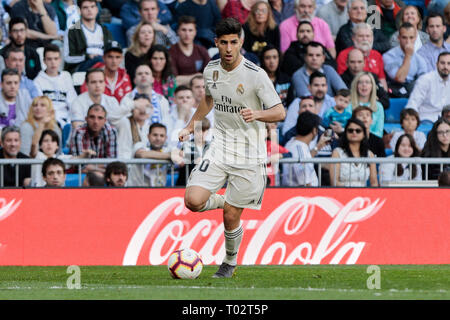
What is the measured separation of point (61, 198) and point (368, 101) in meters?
6.01

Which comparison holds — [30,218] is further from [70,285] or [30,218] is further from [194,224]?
[70,285]

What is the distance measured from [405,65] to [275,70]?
2807 mm

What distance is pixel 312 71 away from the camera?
16938mm

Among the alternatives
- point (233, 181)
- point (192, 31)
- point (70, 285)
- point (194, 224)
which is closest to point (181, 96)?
point (192, 31)

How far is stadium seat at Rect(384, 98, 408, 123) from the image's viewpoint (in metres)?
17.5

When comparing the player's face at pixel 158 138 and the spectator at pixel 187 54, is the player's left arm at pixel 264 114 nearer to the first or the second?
the player's face at pixel 158 138

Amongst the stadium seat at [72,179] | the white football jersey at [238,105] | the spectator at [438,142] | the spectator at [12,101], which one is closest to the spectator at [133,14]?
the spectator at [12,101]

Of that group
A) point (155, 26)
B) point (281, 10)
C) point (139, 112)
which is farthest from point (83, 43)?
point (281, 10)

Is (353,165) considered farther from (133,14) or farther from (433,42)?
(133,14)

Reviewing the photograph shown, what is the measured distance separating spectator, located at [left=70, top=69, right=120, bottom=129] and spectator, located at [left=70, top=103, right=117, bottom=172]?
565 millimetres

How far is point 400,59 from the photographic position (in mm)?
18000

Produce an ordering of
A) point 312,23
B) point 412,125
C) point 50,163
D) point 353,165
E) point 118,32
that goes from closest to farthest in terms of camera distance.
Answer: point 50,163 < point 353,165 < point 412,125 < point 312,23 < point 118,32

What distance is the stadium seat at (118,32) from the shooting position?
1781 centimetres

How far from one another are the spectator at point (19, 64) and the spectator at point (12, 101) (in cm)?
21
